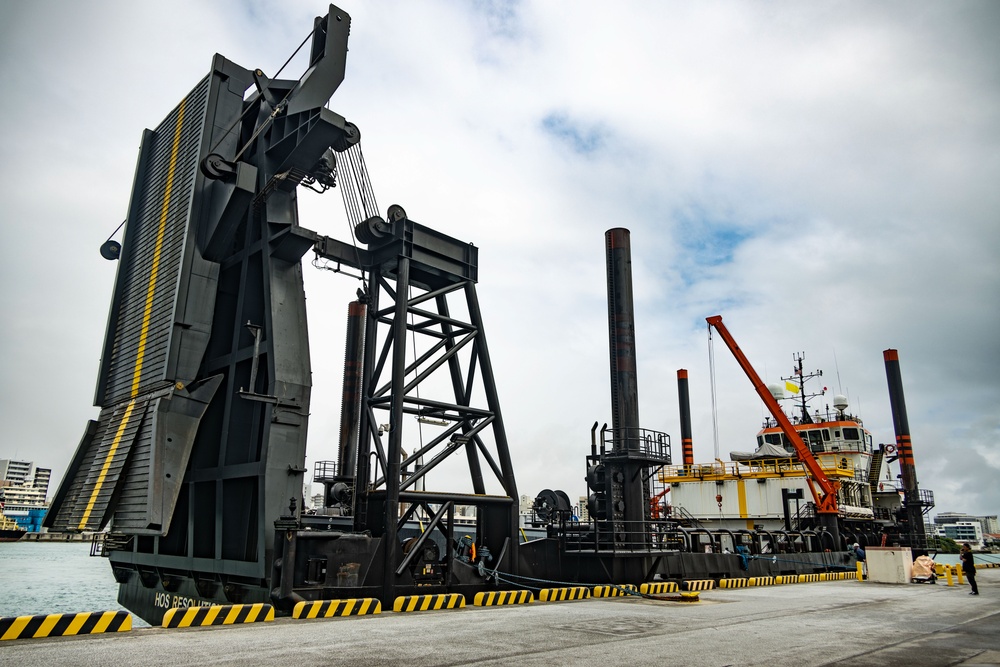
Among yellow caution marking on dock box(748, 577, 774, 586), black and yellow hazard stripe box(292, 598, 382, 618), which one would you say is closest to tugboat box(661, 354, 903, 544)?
yellow caution marking on dock box(748, 577, 774, 586)

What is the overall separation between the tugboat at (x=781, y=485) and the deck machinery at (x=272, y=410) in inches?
519

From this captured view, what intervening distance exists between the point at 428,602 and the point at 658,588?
694 cm

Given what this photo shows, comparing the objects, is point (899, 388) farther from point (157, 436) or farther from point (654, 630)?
point (157, 436)

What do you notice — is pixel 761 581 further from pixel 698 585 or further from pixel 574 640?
pixel 574 640

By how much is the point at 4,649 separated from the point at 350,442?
22701 mm

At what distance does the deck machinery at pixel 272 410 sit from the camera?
43.6 ft

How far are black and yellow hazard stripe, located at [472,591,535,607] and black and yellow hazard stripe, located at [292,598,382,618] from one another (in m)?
2.10

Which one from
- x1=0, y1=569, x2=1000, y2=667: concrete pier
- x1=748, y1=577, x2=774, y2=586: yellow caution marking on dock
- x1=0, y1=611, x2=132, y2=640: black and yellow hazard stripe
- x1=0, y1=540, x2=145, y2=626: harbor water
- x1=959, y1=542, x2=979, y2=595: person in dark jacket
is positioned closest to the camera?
x1=0, y1=569, x2=1000, y2=667: concrete pier

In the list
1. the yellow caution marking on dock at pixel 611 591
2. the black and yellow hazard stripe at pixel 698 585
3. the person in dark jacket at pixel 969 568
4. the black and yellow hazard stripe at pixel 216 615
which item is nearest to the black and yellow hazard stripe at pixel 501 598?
the yellow caution marking on dock at pixel 611 591

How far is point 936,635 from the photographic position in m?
9.19

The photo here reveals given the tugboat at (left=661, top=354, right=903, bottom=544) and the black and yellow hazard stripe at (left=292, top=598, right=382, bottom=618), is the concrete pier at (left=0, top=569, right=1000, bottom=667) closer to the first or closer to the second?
the black and yellow hazard stripe at (left=292, top=598, right=382, bottom=618)

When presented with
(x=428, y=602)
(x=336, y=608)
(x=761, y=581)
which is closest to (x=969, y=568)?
(x=761, y=581)

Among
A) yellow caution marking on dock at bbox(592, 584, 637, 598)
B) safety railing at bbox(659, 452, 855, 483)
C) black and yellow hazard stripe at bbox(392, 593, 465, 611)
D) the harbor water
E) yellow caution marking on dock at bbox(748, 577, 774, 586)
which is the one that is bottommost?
the harbor water

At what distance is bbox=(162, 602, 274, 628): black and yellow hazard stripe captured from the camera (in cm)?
859
